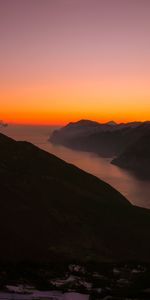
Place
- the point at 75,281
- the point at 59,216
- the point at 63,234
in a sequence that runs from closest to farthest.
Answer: the point at 75,281, the point at 63,234, the point at 59,216

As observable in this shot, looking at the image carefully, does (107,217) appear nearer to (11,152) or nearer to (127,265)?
(127,265)

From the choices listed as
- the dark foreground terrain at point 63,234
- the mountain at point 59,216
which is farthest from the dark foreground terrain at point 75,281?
the mountain at point 59,216

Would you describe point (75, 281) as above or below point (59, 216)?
below

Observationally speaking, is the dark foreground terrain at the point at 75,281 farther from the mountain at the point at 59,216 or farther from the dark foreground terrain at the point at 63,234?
the mountain at the point at 59,216

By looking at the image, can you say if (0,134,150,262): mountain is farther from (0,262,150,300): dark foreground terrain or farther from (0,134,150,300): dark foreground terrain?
(0,262,150,300): dark foreground terrain

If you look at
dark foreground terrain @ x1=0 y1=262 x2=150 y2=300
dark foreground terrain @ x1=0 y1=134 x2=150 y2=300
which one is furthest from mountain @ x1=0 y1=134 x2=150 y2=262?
dark foreground terrain @ x1=0 y1=262 x2=150 y2=300

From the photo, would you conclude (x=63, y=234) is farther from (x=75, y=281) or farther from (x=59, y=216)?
(x=75, y=281)

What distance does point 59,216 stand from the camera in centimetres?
6050

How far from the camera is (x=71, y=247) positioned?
51906 mm

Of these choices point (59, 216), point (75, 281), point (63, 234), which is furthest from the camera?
point (59, 216)

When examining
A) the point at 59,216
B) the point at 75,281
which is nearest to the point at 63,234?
the point at 59,216

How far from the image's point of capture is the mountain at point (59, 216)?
165 feet

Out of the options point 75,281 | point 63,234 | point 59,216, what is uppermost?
point 59,216

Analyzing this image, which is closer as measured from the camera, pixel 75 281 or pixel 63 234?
pixel 75 281
